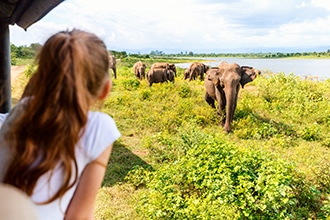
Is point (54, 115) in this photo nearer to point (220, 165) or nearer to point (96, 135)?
point (96, 135)

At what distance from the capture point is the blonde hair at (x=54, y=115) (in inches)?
34.0

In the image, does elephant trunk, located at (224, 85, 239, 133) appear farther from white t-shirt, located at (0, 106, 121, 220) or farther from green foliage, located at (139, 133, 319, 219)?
white t-shirt, located at (0, 106, 121, 220)

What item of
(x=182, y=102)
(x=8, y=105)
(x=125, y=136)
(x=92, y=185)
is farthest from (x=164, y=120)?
(x=92, y=185)

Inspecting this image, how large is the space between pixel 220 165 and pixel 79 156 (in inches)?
131

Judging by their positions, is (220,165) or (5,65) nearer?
(5,65)

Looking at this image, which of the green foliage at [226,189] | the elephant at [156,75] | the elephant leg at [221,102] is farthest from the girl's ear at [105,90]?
the elephant at [156,75]

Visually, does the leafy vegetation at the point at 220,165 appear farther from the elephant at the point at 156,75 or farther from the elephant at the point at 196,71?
the elephant at the point at 196,71

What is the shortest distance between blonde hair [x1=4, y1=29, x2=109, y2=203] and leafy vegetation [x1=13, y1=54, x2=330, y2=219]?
955mm

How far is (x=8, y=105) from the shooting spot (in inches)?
107

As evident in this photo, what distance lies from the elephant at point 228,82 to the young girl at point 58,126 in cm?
682

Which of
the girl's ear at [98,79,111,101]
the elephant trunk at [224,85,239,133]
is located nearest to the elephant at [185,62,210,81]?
the elephant trunk at [224,85,239,133]

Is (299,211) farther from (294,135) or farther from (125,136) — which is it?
(125,136)

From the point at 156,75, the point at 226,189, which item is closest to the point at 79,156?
the point at 226,189

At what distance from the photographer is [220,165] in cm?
410
